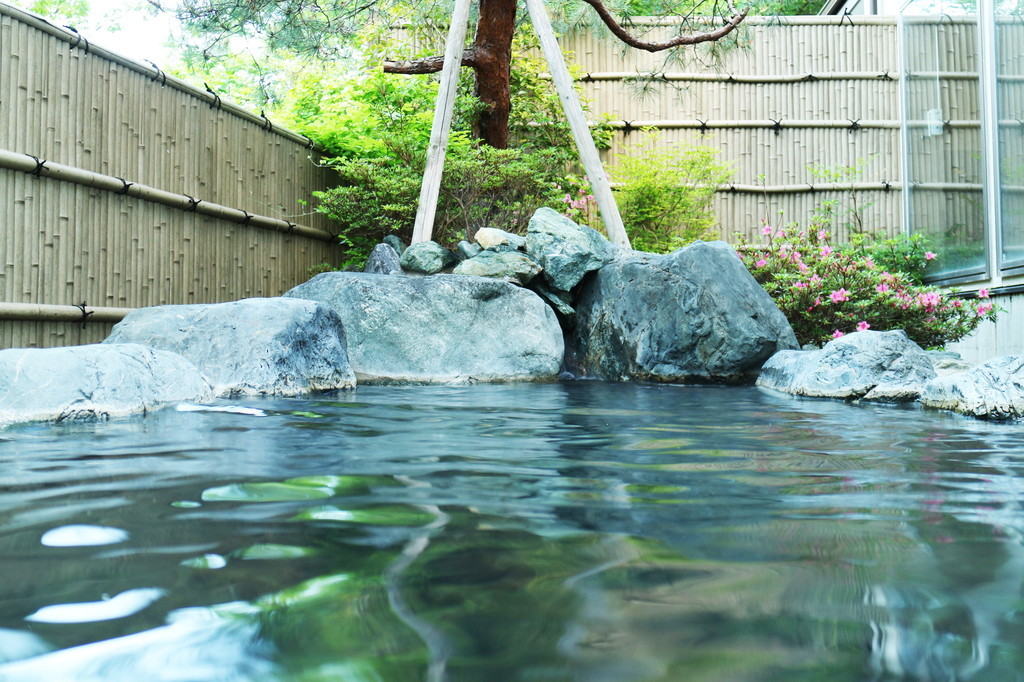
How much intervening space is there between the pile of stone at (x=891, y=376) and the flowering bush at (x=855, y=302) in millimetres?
1402

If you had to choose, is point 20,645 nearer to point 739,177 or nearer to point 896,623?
point 896,623

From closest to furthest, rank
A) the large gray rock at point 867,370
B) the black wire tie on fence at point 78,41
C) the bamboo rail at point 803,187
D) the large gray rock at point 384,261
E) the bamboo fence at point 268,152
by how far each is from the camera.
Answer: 1. the large gray rock at point 867,370
2. the bamboo fence at point 268,152
3. the black wire tie on fence at point 78,41
4. the large gray rock at point 384,261
5. the bamboo rail at point 803,187

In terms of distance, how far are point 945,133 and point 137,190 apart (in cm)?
840

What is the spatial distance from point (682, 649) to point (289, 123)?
10813 millimetres

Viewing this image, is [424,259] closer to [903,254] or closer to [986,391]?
[986,391]

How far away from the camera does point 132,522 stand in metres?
1.44

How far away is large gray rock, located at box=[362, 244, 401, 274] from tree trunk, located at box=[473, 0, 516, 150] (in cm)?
209

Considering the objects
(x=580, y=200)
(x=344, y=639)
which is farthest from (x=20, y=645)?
(x=580, y=200)

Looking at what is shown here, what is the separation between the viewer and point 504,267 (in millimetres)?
6391

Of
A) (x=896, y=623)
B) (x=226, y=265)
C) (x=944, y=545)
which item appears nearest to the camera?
(x=896, y=623)

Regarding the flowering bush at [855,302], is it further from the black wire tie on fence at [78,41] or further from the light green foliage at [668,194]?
the black wire tie on fence at [78,41]

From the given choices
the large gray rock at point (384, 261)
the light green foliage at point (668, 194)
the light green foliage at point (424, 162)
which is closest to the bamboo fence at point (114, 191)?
the light green foliage at point (424, 162)

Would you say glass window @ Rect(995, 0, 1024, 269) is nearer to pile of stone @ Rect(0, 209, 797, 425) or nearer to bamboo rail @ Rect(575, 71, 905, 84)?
pile of stone @ Rect(0, 209, 797, 425)

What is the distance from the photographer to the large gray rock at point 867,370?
450 cm
